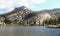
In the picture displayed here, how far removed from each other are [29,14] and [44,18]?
31.3 inches

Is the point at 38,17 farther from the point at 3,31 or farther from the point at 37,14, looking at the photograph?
the point at 3,31

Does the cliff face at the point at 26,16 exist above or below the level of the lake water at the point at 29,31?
above

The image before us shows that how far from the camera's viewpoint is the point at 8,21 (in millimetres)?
13867

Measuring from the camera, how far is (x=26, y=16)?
13.9m

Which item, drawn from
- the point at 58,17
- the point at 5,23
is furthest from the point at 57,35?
the point at 5,23

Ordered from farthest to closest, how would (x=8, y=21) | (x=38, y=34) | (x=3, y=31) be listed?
(x=3, y=31)
(x=38, y=34)
(x=8, y=21)

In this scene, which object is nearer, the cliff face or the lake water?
the cliff face

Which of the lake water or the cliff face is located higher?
the cliff face

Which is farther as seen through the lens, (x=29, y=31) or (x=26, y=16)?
(x=29, y=31)

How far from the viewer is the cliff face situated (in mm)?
13898

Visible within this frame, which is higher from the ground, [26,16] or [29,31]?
[26,16]

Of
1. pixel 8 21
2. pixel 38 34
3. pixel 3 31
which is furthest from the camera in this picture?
pixel 3 31

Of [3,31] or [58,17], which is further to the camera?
[3,31]

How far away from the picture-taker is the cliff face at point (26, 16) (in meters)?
13.9
